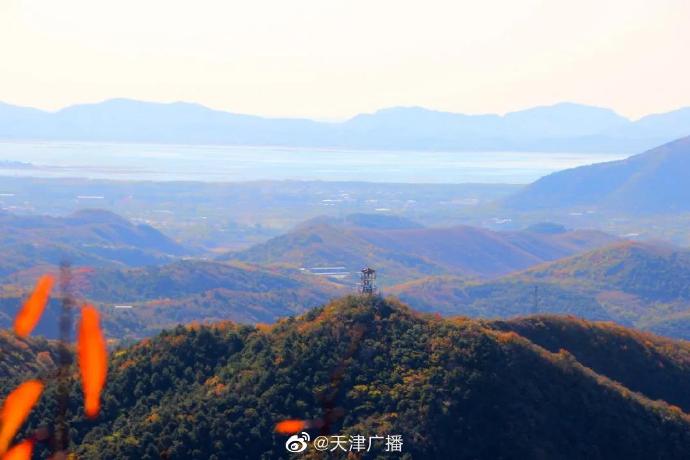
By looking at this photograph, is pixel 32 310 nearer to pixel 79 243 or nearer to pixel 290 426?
pixel 290 426

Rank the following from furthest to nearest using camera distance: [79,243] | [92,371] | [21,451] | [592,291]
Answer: [79,243] → [592,291] → [92,371] → [21,451]

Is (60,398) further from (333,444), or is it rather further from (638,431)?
(638,431)

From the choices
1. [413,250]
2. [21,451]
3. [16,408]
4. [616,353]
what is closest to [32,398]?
[16,408]

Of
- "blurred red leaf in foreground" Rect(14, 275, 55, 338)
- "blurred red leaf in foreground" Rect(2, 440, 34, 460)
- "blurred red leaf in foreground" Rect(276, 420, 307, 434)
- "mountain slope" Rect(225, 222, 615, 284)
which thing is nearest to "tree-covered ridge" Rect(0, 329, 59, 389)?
"blurred red leaf in foreground" Rect(2, 440, 34, 460)

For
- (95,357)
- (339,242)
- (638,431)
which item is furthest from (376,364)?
(339,242)

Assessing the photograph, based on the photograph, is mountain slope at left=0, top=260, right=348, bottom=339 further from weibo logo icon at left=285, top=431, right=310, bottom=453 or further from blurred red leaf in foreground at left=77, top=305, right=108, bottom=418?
weibo logo icon at left=285, top=431, right=310, bottom=453

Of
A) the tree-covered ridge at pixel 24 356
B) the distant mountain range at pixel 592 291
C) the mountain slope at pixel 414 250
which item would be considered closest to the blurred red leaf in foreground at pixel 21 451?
the tree-covered ridge at pixel 24 356

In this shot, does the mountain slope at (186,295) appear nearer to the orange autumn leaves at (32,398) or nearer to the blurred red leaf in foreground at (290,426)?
the orange autumn leaves at (32,398)
